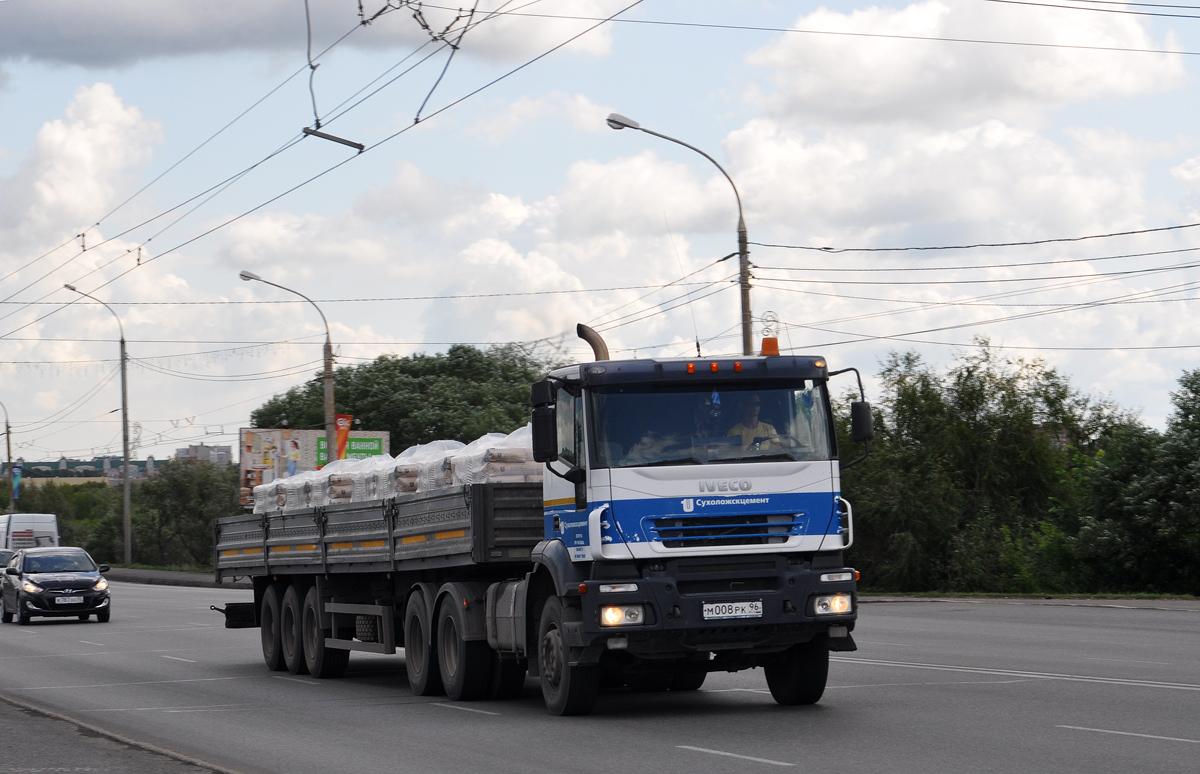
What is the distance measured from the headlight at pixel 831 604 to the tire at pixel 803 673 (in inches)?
21.3

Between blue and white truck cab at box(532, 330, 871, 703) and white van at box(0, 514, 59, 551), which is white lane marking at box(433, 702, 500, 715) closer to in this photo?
blue and white truck cab at box(532, 330, 871, 703)

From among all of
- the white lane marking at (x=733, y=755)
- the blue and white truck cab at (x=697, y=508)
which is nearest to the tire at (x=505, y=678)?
the blue and white truck cab at (x=697, y=508)

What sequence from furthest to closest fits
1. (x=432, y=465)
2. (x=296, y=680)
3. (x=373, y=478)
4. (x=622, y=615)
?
(x=296, y=680) → (x=373, y=478) → (x=432, y=465) → (x=622, y=615)

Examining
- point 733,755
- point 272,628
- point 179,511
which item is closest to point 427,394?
point 179,511

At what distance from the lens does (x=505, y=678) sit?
546 inches

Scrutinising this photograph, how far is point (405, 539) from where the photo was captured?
14.6 metres

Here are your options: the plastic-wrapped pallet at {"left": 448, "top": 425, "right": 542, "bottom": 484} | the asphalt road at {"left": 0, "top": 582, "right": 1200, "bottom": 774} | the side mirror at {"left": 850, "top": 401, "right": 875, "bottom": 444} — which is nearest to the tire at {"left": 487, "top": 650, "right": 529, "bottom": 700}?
the asphalt road at {"left": 0, "top": 582, "right": 1200, "bottom": 774}

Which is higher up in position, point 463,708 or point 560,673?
point 560,673

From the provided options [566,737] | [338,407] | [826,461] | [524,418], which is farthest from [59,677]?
[338,407]

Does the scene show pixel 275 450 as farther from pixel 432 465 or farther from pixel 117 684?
pixel 432 465

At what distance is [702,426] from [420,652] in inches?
181

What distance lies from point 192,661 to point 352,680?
13.1ft

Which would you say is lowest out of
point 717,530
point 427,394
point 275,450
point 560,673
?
point 560,673

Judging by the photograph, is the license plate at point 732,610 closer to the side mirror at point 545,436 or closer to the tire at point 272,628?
the side mirror at point 545,436
